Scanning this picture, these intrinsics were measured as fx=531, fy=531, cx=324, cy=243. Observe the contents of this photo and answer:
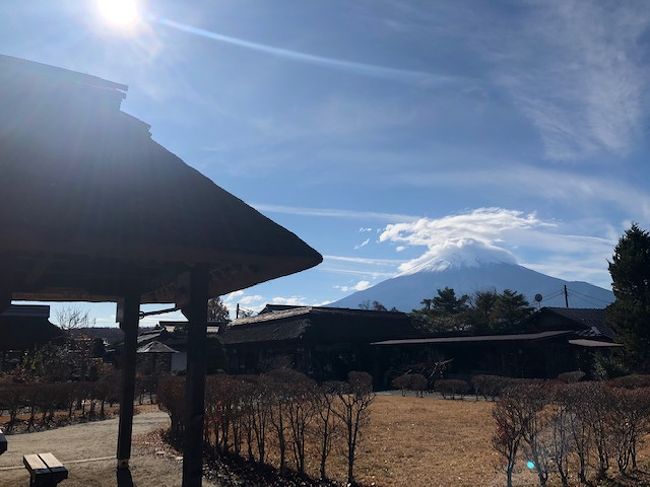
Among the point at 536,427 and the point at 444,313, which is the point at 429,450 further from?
the point at 444,313

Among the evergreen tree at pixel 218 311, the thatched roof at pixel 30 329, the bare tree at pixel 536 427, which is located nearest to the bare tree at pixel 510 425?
the bare tree at pixel 536 427

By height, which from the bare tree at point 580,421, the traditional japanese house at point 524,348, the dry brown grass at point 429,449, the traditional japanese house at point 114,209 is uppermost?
the traditional japanese house at point 114,209

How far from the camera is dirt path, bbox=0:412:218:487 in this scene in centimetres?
789

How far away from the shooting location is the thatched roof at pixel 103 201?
13.6 ft

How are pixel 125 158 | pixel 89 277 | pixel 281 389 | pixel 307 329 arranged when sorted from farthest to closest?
pixel 307 329 < pixel 281 389 < pixel 89 277 < pixel 125 158

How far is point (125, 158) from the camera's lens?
527 cm

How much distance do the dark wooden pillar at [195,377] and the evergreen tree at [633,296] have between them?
22832 millimetres

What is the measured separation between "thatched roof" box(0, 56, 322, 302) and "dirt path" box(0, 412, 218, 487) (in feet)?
11.0

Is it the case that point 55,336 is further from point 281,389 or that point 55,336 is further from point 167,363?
point 281,389

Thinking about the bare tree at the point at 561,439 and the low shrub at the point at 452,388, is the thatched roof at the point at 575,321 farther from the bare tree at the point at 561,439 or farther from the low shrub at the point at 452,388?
the bare tree at the point at 561,439

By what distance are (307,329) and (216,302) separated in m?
39.4

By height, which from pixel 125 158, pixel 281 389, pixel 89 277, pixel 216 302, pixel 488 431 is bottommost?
pixel 488 431

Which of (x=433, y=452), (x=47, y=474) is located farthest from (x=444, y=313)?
(x=47, y=474)

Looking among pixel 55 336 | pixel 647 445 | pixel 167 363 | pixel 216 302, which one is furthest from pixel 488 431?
pixel 216 302
